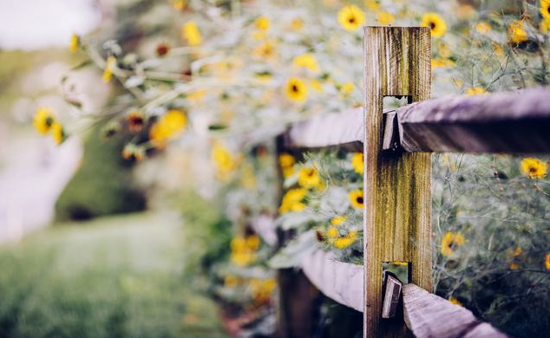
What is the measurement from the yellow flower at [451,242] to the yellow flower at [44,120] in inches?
61.6

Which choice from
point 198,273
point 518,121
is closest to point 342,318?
point 518,121

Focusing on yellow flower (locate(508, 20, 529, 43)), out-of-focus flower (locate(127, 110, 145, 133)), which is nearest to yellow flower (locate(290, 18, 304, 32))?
out-of-focus flower (locate(127, 110, 145, 133))

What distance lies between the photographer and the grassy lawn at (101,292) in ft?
→ 9.11

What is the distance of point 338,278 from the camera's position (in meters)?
1.19

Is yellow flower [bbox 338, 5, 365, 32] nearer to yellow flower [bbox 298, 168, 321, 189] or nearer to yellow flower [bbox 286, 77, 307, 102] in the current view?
yellow flower [bbox 286, 77, 307, 102]

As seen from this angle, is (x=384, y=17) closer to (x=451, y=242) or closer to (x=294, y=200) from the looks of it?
(x=294, y=200)

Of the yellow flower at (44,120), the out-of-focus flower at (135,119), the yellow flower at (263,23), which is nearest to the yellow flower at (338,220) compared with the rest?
the out-of-focus flower at (135,119)

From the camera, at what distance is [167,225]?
21.2 feet

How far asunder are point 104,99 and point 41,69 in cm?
1757

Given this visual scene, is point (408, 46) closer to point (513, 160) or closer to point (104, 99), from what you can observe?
point (513, 160)

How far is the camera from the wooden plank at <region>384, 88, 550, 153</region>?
57 centimetres

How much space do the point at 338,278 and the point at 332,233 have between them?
125 mm

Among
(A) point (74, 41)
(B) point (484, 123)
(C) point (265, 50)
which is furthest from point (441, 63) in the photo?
(A) point (74, 41)

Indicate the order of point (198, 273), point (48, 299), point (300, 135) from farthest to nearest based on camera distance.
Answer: point (198, 273) < point (48, 299) < point (300, 135)
